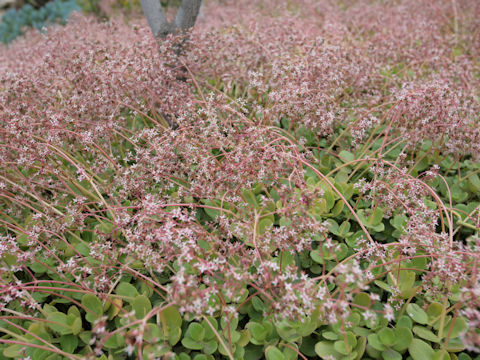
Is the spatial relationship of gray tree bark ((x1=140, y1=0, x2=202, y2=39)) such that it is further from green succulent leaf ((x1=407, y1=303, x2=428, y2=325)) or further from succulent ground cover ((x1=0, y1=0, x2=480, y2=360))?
green succulent leaf ((x1=407, y1=303, x2=428, y2=325))

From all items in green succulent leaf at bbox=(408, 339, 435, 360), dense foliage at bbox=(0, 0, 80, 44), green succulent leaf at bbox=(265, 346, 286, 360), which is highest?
dense foliage at bbox=(0, 0, 80, 44)

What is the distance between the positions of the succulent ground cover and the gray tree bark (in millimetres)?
226

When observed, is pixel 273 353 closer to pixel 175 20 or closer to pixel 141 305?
pixel 141 305

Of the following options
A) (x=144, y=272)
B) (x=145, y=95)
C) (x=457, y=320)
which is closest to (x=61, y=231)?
(x=144, y=272)

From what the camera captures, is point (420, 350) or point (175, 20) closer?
point (420, 350)

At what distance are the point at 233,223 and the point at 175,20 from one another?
253 centimetres

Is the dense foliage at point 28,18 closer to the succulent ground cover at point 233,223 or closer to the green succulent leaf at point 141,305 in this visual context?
the succulent ground cover at point 233,223

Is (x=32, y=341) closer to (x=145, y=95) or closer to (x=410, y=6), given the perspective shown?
(x=145, y=95)

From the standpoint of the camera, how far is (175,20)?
3.62 metres

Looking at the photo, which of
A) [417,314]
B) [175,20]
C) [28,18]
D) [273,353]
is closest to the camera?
[273,353]

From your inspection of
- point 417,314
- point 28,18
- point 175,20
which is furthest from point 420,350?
point 28,18

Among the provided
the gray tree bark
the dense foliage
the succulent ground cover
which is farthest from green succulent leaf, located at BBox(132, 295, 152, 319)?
the dense foliage

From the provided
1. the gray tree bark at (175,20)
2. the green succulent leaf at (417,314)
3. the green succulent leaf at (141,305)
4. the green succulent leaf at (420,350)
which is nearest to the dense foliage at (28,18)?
the gray tree bark at (175,20)

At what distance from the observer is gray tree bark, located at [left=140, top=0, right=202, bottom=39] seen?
354cm
